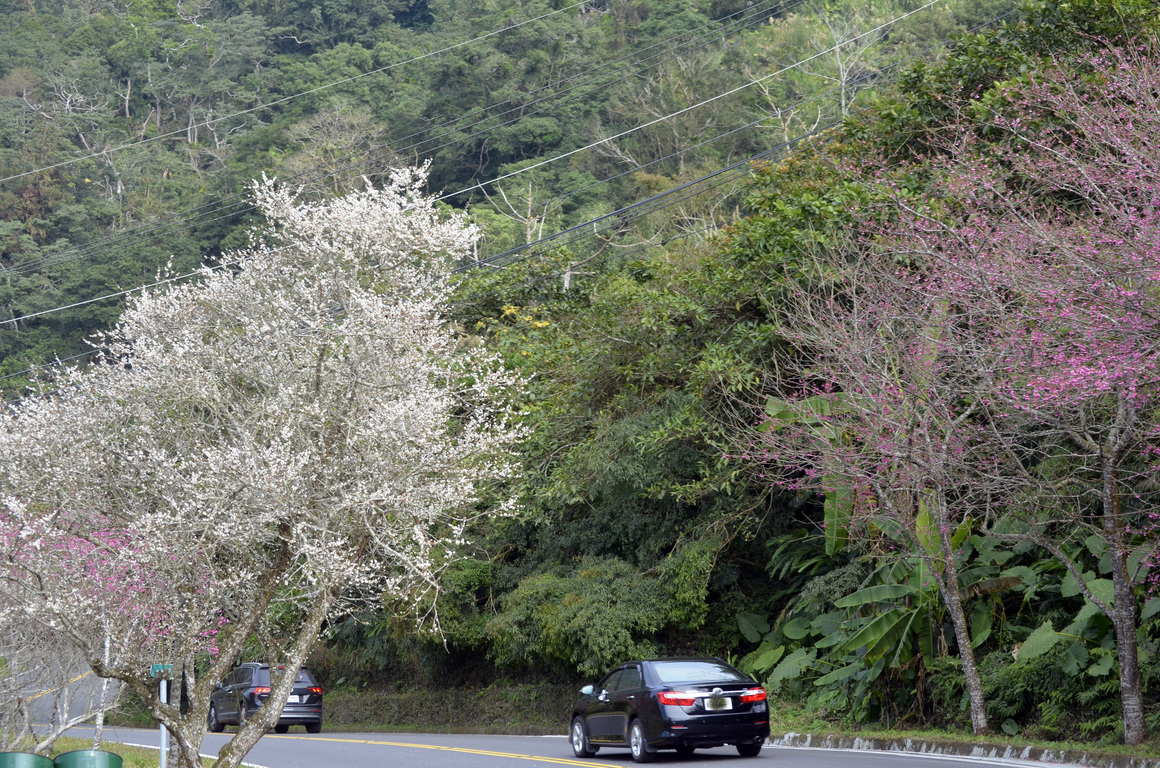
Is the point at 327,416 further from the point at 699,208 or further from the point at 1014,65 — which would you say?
the point at 699,208

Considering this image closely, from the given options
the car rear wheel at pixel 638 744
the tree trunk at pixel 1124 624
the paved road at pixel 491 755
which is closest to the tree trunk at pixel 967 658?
Answer: the paved road at pixel 491 755

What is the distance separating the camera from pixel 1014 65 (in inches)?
738

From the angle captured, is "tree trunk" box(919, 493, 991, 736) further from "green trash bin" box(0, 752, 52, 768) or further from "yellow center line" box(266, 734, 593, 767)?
"green trash bin" box(0, 752, 52, 768)

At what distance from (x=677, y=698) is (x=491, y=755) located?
12.3 ft

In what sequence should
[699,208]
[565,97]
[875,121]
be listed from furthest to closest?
[565,97]
[699,208]
[875,121]

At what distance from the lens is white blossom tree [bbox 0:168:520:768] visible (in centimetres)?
1120

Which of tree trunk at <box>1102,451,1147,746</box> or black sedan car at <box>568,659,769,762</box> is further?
black sedan car at <box>568,659,769,762</box>

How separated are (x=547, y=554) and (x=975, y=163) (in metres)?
12.4

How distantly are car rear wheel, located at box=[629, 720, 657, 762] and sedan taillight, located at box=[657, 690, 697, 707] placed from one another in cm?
58

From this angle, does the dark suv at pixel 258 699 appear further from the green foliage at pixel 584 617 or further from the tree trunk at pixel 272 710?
the tree trunk at pixel 272 710

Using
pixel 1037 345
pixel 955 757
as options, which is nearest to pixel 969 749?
pixel 955 757

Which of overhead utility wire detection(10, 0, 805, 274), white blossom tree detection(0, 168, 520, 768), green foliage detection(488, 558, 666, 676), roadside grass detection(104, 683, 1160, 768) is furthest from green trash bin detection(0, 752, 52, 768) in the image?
overhead utility wire detection(10, 0, 805, 274)

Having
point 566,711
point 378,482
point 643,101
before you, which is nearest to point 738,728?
point 378,482

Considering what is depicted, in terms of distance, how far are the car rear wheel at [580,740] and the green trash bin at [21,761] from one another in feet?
21.3
